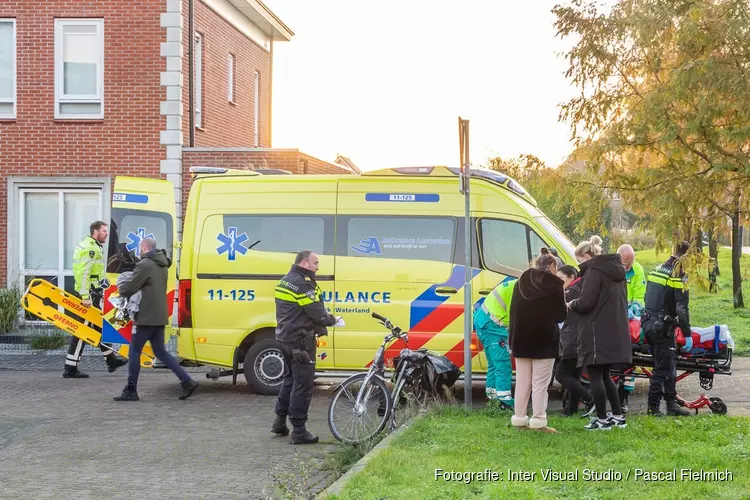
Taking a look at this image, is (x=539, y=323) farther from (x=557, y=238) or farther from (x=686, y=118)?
(x=557, y=238)

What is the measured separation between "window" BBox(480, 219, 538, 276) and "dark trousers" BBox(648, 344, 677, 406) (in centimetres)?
211

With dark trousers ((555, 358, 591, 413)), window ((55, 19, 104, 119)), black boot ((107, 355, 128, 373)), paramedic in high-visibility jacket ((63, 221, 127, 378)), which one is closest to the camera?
dark trousers ((555, 358, 591, 413))

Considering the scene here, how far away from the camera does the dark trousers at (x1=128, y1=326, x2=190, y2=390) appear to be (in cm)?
1212

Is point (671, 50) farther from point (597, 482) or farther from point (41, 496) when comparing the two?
point (41, 496)

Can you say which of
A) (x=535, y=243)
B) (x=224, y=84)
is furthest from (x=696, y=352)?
(x=224, y=84)

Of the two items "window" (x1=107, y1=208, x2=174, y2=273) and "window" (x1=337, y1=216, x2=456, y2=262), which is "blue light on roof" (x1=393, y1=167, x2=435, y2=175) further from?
"window" (x1=107, y1=208, x2=174, y2=273)

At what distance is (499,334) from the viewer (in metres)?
10.5

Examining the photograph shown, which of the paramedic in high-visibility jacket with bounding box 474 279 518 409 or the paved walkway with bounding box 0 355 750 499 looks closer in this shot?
the paved walkway with bounding box 0 355 750 499

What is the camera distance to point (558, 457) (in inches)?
311

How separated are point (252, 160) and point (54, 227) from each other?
4227 millimetres

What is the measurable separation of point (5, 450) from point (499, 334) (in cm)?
486

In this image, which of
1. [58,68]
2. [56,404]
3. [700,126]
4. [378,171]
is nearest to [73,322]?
[56,404]

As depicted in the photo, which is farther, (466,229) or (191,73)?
(191,73)

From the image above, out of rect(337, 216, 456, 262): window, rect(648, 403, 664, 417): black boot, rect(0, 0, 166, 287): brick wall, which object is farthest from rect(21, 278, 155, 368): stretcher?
rect(648, 403, 664, 417): black boot
